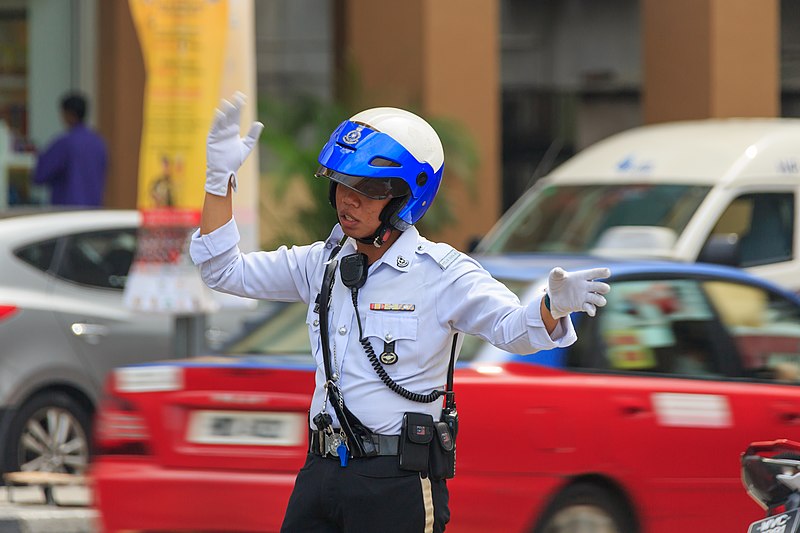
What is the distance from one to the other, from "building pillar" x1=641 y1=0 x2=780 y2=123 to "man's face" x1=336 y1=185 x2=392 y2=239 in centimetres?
1259

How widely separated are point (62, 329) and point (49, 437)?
0.62 metres

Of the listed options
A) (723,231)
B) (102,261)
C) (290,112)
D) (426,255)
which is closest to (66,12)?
(290,112)

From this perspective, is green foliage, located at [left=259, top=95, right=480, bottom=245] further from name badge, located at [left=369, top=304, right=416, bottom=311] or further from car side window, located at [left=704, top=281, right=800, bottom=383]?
name badge, located at [left=369, top=304, right=416, bottom=311]

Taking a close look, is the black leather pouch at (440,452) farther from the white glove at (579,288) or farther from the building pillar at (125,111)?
the building pillar at (125,111)

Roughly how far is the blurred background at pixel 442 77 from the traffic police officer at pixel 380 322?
30.0 ft

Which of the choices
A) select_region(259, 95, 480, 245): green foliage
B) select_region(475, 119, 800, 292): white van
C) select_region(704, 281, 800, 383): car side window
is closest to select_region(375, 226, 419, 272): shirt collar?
select_region(704, 281, 800, 383): car side window

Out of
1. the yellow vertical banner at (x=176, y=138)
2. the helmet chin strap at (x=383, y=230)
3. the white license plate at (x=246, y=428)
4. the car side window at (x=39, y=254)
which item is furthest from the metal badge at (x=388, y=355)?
the car side window at (x=39, y=254)

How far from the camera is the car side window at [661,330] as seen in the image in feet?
20.9

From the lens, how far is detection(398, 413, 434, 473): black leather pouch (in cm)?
384

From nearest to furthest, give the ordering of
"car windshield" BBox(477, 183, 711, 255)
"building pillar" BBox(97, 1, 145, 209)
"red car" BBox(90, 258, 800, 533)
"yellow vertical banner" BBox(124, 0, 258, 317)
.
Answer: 1. "red car" BBox(90, 258, 800, 533)
2. "yellow vertical banner" BBox(124, 0, 258, 317)
3. "car windshield" BBox(477, 183, 711, 255)
4. "building pillar" BBox(97, 1, 145, 209)

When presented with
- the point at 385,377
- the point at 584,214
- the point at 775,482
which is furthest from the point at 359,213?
the point at 584,214

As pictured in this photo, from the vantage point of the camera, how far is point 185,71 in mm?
8047

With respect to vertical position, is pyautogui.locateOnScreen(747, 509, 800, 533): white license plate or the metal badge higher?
the metal badge

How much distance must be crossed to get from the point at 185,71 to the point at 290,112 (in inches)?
233
